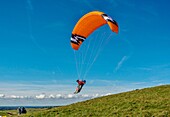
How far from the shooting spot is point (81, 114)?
27.8 meters

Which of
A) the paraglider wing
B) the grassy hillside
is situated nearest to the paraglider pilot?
the grassy hillside

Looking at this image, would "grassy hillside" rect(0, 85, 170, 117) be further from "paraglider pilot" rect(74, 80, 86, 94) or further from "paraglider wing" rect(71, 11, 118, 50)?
"paraglider wing" rect(71, 11, 118, 50)

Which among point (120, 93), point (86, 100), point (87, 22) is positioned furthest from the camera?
point (120, 93)

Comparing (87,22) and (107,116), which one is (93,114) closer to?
(107,116)

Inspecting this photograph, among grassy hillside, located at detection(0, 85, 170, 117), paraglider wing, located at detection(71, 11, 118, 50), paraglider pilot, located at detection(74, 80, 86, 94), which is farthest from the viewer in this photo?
paraglider wing, located at detection(71, 11, 118, 50)

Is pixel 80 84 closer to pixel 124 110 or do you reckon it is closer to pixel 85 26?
pixel 124 110

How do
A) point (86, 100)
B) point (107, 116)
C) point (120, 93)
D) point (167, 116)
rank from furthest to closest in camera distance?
point (120, 93), point (86, 100), point (107, 116), point (167, 116)

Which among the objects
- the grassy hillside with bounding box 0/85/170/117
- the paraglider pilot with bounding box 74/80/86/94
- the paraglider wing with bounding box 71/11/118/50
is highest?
the paraglider wing with bounding box 71/11/118/50

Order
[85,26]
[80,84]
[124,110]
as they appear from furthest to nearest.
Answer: [85,26]
[80,84]
[124,110]

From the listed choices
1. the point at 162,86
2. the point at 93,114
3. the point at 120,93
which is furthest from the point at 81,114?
the point at 162,86

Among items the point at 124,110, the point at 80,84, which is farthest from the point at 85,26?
the point at 124,110

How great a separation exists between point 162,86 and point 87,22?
1601 cm

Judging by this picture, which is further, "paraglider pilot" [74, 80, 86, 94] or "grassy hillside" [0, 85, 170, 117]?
"paraglider pilot" [74, 80, 86, 94]

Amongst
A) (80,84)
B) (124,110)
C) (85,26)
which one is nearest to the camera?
(124,110)
